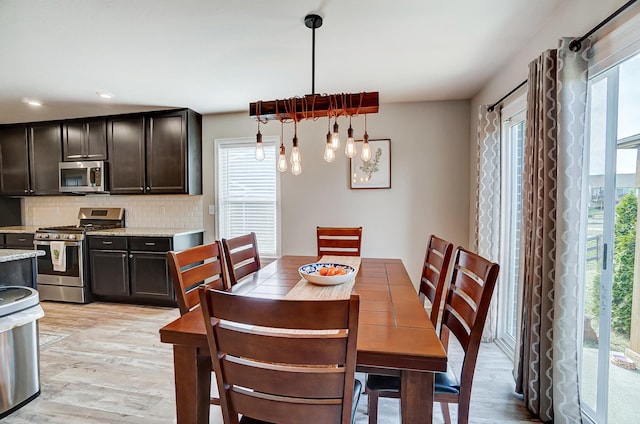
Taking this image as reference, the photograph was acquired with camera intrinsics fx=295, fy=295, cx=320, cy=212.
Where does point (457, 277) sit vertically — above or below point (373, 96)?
below

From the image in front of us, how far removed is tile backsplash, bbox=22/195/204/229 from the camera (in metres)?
3.89

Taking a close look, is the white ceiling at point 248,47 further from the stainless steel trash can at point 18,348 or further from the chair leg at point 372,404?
the chair leg at point 372,404

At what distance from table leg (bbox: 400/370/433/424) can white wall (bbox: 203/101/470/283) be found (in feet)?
8.15

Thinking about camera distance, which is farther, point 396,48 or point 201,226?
point 201,226

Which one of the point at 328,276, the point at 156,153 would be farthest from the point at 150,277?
the point at 328,276

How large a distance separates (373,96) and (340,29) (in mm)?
670

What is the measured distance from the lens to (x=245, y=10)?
5.65 feet

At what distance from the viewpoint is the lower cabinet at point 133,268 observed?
3.37 meters

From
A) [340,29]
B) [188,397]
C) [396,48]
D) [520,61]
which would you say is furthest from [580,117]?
[188,397]

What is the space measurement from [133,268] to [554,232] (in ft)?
12.9

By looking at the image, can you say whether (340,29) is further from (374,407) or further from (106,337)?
(106,337)

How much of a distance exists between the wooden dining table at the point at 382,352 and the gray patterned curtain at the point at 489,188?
1.46 m

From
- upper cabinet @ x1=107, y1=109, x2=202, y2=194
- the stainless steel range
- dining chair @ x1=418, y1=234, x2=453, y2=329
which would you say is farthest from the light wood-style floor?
upper cabinet @ x1=107, y1=109, x2=202, y2=194

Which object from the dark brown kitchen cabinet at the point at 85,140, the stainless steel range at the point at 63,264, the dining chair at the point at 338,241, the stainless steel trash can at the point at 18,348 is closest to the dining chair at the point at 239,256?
the dining chair at the point at 338,241
